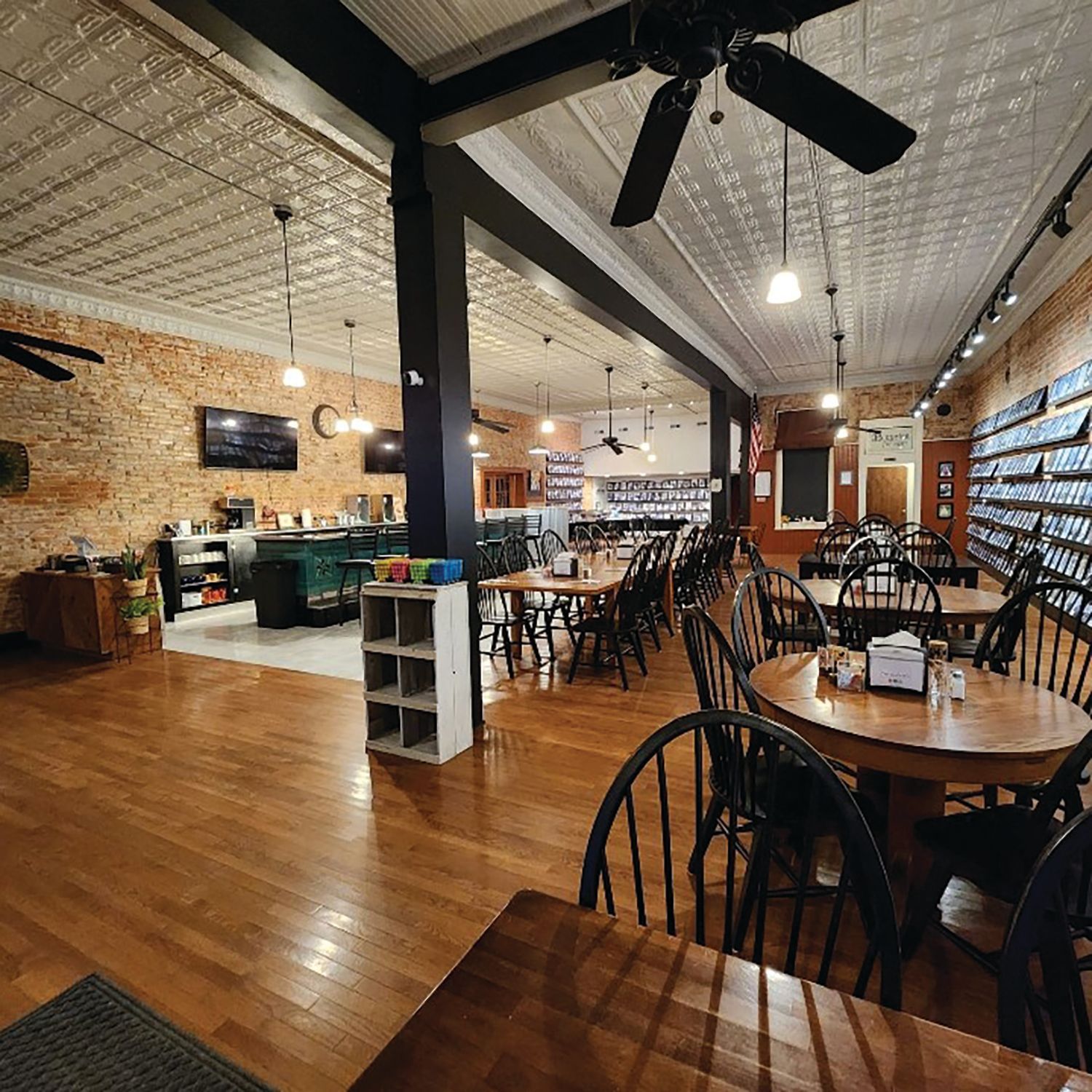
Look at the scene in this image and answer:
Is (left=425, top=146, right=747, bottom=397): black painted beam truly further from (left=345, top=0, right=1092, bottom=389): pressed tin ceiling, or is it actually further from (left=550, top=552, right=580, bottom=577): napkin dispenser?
(left=550, top=552, right=580, bottom=577): napkin dispenser

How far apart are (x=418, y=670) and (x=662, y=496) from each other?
1419 centimetres

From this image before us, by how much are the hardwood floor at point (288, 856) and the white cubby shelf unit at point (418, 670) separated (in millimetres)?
151

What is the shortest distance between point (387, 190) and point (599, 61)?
2369 millimetres

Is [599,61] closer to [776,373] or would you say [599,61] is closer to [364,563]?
[364,563]

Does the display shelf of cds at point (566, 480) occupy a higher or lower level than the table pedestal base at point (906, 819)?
higher

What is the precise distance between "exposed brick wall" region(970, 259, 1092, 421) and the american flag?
12.4ft

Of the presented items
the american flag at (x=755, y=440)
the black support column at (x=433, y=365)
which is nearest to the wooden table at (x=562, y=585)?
the black support column at (x=433, y=365)

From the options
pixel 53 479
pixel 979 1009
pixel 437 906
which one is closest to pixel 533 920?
pixel 437 906

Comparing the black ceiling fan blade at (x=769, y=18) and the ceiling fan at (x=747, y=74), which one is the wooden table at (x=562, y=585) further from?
the black ceiling fan blade at (x=769, y=18)

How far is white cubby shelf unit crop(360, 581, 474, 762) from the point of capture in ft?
10.9

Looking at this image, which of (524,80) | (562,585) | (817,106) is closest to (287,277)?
(524,80)

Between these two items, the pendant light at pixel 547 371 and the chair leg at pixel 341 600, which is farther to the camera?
the pendant light at pixel 547 371

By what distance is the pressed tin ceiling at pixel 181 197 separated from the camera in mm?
3129

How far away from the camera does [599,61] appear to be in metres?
2.63
